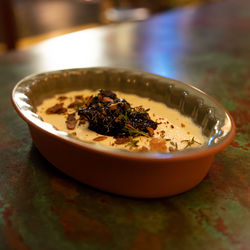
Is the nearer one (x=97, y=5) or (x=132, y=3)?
(x=97, y=5)

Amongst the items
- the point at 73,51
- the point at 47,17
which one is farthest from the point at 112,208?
the point at 47,17

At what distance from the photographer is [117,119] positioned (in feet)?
2.43

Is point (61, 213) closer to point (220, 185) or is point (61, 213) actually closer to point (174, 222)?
point (174, 222)

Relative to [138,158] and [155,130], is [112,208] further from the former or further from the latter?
[155,130]

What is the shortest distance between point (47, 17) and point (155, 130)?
284cm

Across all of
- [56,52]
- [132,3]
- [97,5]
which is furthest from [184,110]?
[132,3]

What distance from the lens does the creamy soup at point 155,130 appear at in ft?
2.37

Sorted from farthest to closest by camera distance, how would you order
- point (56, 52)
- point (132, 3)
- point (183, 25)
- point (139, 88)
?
point (132, 3)
point (183, 25)
point (56, 52)
point (139, 88)

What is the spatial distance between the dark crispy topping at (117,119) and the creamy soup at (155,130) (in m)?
0.02

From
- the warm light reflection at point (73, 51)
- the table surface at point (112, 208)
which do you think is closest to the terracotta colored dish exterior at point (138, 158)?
the table surface at point (112, 208)

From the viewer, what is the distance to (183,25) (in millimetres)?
2400

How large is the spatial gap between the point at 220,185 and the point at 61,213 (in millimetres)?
345

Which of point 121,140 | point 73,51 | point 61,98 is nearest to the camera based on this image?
point 121,140

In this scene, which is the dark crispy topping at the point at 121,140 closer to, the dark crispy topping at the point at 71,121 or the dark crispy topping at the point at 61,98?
the dark crispy topping at the point at 71,121
